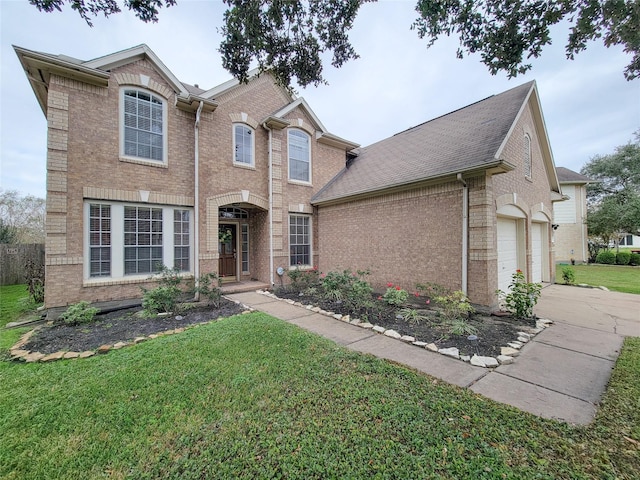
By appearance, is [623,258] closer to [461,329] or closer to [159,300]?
[461,329]

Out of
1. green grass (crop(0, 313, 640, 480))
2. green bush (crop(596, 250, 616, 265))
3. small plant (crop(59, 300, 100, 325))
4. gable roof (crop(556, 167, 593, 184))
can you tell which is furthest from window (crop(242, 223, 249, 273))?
green bush (crop(596, 250, 616, 265))

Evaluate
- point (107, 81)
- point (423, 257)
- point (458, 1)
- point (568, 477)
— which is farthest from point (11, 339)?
point (458, 1)

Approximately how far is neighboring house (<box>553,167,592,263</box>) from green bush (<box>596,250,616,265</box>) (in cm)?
69

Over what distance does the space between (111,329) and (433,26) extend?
8649mm

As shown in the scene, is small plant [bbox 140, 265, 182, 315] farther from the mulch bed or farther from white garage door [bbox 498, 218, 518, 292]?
white garage door [bbox 498, 218, 518, 292]

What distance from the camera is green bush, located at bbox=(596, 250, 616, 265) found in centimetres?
1981

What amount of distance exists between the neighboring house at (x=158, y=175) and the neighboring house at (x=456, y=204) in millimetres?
2300

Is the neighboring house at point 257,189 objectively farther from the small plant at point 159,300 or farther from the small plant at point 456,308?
the small plant at point 159,300

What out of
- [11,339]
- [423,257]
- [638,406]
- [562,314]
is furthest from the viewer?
[423,257]

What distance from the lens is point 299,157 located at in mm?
11109

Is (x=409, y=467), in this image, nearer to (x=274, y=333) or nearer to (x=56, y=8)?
(x=274, y=333)

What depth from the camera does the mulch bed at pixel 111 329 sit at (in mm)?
4801

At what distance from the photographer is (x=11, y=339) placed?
510 cm

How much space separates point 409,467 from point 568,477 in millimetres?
1241
